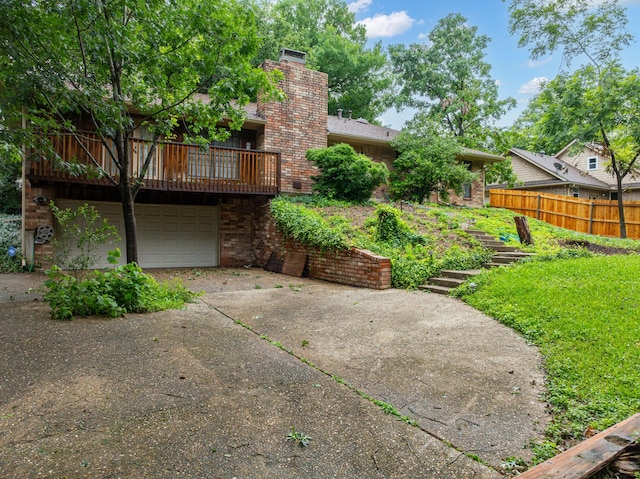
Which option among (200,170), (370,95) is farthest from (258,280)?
(370,95)

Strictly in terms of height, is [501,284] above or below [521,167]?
below

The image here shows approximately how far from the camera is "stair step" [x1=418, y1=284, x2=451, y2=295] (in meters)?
6.66

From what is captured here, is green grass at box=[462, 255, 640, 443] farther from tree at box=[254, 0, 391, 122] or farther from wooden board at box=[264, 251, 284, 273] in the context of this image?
tree at box=[254, 0, 391, 122]

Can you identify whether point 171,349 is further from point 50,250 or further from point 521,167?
point 521,167

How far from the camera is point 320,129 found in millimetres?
13039

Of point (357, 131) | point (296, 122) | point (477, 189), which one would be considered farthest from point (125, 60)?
point (477, 189)

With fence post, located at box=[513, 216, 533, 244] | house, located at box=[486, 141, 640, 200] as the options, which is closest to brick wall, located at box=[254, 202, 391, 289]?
fence post, located at box=[513, 216, 533, 244]

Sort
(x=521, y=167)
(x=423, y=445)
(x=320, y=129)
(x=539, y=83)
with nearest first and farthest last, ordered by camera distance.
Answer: (x=423, y=445) < (x=320, y=129) < (x=539, y=83) < (x=521, y=167)

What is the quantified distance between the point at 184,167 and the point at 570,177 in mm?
21405

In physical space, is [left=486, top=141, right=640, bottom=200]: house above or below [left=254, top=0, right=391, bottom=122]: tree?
below

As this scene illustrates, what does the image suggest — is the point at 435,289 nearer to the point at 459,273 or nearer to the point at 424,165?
the point at 459,273

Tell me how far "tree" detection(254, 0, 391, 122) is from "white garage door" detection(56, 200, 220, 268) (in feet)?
42.3

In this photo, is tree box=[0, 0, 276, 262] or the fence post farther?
the fence post

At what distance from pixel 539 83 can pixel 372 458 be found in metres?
19.0
